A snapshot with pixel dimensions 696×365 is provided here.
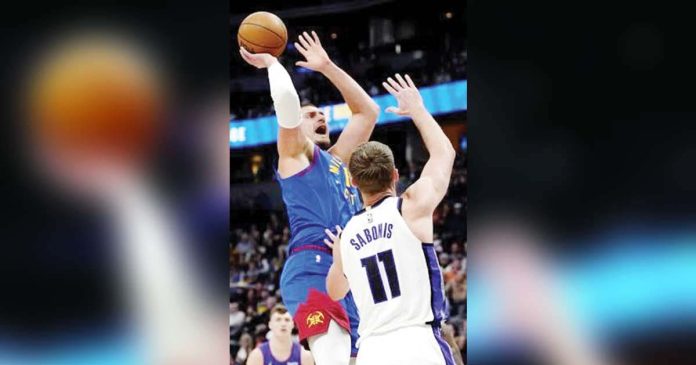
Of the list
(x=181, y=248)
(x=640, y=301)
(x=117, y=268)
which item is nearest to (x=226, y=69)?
(x=181, y=248)

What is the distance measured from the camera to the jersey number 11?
16.2ft

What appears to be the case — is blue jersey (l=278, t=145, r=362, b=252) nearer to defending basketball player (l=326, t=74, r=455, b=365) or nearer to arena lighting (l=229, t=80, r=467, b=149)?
defending basketball player (l=326, t=74, r=455, b=365)

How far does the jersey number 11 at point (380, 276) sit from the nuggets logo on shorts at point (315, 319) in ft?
4.98

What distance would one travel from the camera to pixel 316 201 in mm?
6934

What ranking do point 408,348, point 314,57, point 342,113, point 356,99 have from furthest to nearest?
point 342,113
point 356,99
point 314,57
point 408,348

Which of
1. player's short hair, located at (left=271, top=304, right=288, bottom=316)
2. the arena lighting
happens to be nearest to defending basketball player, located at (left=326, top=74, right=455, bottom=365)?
the arena lighting

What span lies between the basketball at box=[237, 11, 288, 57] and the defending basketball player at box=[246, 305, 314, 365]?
148 inches

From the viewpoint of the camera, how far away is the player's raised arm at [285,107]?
6.25 m

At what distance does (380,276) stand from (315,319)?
5.28 feet

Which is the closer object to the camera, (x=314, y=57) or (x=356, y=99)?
(x=314, y=57)

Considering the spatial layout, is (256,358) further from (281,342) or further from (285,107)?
(285,107)

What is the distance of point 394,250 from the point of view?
496cm

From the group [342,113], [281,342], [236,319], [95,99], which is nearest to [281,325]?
[281,342]

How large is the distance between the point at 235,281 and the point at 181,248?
4664 mm
